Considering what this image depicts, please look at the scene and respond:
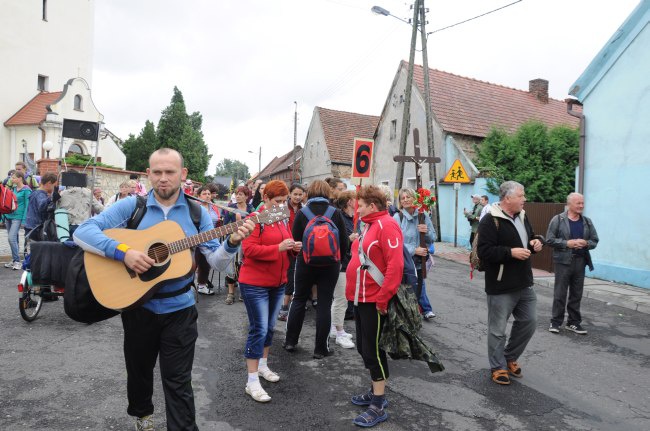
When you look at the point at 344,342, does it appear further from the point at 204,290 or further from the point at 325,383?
the point at 204,290

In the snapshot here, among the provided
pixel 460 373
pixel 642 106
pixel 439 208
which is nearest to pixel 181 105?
pixel 439 208

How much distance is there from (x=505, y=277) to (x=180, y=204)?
3.24 meters

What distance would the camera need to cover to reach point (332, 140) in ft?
115

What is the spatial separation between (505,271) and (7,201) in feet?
30.4

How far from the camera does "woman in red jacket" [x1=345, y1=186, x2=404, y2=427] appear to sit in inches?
148

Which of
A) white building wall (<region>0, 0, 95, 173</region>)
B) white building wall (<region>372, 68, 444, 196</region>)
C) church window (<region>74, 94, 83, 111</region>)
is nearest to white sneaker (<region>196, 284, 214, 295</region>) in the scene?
white building wall (<region>372, 68, 444, 196</region>)

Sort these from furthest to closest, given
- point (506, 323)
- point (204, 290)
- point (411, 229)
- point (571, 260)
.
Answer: point (204, 290) < point (571, 260) < point (411, 229) < point (506, 323)

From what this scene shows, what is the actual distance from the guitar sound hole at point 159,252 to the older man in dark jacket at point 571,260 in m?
5.48

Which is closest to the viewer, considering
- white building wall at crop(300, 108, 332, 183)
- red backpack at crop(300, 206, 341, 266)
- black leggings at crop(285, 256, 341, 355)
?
red backpack at crop(300, 206, 341, 266)

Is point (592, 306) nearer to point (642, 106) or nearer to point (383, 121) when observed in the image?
point (642, 106)

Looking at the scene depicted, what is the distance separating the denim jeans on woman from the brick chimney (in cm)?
2692

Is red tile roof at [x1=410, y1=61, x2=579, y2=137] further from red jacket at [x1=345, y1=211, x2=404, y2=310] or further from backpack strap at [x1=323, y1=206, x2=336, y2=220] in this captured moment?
red jacket at [x1=345, y1=211, x2=404, y2=310]

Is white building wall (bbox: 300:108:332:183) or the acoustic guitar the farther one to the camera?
white building wall (bbox: 300:108:332:183)

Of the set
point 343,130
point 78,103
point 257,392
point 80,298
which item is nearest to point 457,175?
point 257,392
